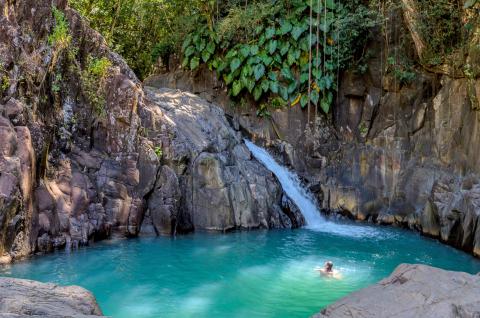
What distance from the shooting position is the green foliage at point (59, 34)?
9953 mm

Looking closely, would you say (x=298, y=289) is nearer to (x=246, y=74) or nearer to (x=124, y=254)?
(x=124, y=254)

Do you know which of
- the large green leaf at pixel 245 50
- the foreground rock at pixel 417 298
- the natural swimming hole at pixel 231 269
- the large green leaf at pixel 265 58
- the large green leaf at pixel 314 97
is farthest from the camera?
the large green leaf at pixel 245 50

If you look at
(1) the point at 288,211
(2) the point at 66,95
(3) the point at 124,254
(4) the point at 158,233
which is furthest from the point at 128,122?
(1) the point at 288,211

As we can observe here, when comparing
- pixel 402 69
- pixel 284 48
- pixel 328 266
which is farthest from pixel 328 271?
pixel 284 48

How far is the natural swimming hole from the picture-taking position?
6695 millimetres

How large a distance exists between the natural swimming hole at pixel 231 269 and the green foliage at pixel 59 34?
4.27 metres

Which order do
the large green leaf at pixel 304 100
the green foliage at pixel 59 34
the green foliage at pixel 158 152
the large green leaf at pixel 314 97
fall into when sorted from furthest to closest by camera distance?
the large green leaf at pixel 304 100
the large green leaf at pixel 314 97
the green foliage at pixel 158 152
the green foliage at pixel 59 34

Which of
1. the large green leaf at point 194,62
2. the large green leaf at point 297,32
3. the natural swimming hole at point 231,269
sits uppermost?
the large green leaf at point 297,32

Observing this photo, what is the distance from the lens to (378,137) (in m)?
13.6

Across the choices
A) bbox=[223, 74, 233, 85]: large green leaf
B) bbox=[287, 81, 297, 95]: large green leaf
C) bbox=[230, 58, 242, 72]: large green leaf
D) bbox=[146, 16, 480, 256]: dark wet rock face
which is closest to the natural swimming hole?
bbox=[146, 16, 480, 256]: dark wet rock face

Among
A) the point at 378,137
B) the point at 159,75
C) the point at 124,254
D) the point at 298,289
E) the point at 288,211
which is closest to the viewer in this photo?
the point at 298,289

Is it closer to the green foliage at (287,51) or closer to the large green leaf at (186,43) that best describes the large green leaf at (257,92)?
the green foliage at (287,51)

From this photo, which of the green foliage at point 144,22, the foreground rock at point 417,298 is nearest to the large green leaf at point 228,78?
the green foliage at point 144,22

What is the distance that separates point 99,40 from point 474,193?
29.9 feet
